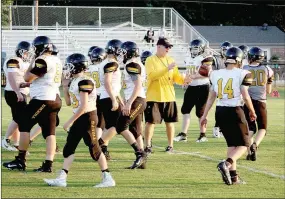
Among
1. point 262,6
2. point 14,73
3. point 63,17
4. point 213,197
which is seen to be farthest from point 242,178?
point 262,6

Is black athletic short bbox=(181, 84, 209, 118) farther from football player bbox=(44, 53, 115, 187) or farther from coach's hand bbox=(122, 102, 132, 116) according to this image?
football player bbox=(44, 53, 115, 187)

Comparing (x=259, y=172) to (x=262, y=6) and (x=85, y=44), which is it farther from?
(x=262, y=6)

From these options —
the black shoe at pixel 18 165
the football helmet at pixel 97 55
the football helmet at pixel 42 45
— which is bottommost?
the black shoe at pixel 18 165

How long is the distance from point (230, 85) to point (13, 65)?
3890mm

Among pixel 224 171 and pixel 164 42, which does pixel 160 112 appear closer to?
pixel 164 42

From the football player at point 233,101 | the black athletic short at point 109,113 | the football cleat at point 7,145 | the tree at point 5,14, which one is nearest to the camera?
the football player at point 233,101

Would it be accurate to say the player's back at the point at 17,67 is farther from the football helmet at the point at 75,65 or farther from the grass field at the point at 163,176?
the football helmet at the point at 75,65

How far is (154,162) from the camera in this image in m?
12.3

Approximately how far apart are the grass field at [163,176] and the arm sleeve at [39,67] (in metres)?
1.40

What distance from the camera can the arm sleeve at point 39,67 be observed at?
1086cm

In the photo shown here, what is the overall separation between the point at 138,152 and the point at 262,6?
52677 millimetres

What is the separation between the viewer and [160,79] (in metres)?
13.0

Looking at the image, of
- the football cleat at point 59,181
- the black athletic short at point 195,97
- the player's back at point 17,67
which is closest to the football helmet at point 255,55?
the black athletic short at point 195,97

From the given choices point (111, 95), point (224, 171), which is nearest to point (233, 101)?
point (224, 171)
